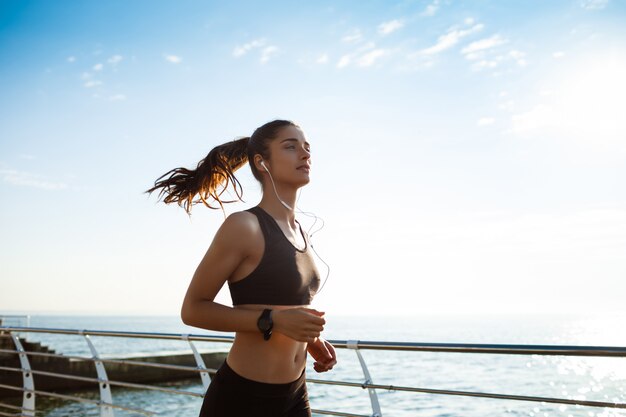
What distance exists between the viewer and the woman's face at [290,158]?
179cm

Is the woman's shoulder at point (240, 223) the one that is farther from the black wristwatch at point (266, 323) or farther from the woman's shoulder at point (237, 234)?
the black wristwatch at point (266, 323)

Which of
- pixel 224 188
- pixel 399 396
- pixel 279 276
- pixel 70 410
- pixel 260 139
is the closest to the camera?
pixel 279 276

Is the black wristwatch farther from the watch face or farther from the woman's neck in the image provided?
the woman's neck

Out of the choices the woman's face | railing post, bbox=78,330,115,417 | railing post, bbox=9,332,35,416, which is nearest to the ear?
the woman's face

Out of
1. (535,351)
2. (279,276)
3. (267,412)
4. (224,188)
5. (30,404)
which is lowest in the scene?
(30,404)

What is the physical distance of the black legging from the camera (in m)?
1.60

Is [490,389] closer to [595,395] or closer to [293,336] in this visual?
[595,395]

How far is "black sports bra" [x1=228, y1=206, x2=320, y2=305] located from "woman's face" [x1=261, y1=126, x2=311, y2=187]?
0.17 metres

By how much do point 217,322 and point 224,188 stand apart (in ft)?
1.99

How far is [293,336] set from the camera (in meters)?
1.47

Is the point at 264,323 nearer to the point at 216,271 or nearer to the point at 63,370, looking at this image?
the point at 216,271

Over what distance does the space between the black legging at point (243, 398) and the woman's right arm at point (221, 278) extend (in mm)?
164

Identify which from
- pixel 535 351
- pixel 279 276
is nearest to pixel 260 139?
pixel 279 276

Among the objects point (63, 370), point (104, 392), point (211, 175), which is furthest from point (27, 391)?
point (63, 370)
